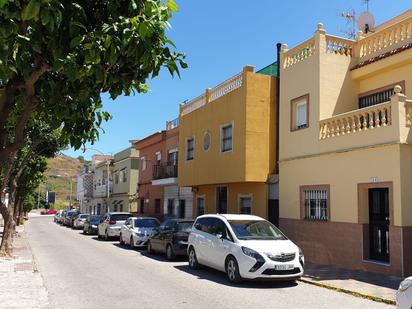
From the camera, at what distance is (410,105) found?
13367 millimetres

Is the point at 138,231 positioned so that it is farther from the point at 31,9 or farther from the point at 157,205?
the point at 31,9

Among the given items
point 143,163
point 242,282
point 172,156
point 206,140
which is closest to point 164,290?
point 242,282

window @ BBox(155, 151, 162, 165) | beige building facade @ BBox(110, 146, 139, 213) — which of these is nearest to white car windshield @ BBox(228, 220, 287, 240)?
window @ BBox(155, 151, 162, 165)

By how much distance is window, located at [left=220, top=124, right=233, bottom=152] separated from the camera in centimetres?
2143

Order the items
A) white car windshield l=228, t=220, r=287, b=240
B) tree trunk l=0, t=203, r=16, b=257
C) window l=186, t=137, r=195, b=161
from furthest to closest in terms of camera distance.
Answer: window l=186, t=137, r=195, b=161 < tree trunk l=0, t=203, r=16, b=257 < white car windshield l=228, t=220, r=287, b=240

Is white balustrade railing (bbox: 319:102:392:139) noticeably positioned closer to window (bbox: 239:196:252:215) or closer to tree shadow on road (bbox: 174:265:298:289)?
tree shadow on road (bbox: 174:265:298:289)

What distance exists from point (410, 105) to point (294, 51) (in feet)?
19.9

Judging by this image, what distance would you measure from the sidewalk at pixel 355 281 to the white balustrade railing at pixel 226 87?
29.7 feet

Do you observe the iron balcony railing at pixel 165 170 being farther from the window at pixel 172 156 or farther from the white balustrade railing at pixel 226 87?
the white balustrade railing at pixel 226 87

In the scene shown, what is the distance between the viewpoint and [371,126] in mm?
14031

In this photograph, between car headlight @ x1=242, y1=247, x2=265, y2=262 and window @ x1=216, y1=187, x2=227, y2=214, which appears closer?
car headlight @ x1=242, y1=247, x2=265, y2=262

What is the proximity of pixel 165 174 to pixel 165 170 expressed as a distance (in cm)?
25

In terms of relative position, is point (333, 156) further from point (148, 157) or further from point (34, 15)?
point (148, 157)

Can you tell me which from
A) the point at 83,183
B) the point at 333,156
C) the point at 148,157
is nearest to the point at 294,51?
the point at 333,156
